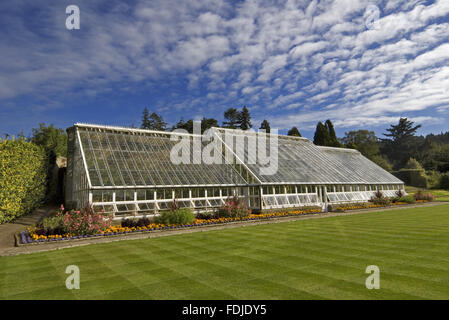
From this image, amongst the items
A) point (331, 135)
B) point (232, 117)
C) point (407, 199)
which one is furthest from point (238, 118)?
point (407, 199)

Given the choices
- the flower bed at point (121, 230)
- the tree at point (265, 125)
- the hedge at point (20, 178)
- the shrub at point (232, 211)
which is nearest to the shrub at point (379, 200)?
the flower bed at point (121, 230)

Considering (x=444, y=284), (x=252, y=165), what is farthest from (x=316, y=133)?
(x=444, y=284)

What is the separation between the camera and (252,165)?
83.5ft

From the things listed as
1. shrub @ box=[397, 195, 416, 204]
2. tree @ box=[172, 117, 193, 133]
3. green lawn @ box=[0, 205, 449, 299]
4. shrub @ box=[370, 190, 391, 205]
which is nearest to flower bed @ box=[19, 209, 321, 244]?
green lawn @ box=[0, 205, 449, 299]

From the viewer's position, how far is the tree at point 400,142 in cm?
9256

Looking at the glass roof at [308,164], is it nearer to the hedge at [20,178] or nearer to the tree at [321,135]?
the hedge at [20,178]

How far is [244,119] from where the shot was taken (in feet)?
217

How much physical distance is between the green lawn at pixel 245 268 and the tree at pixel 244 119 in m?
55.3

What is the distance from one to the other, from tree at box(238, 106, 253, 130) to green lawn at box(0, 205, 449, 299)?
55.3 m
